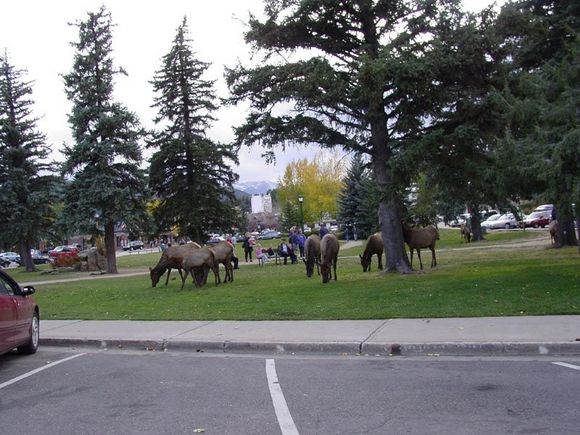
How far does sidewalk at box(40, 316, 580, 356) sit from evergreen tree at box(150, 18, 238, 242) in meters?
23.7

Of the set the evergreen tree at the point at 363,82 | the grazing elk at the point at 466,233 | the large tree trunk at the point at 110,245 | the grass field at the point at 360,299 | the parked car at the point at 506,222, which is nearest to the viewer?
the grass field at the point at 360,299

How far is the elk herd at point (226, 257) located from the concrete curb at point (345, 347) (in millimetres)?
7942

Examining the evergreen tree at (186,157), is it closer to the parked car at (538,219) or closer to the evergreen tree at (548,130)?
the evergreen tree at (548,130)

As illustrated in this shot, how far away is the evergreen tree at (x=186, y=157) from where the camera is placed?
35094 millimetres

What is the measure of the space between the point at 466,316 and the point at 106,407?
21.1 feet

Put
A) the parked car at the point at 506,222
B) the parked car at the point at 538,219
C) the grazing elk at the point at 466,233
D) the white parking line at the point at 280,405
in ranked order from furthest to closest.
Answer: the parked car at the point at 506,222, the parked car at the point at 538,219, the grazing elk at the point at 466,233, the white parking line at the point at 280,405

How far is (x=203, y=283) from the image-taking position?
752 inches

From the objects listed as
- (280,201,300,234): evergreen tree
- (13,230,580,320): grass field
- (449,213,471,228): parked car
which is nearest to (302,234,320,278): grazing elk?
(13,230,580,320): grass field

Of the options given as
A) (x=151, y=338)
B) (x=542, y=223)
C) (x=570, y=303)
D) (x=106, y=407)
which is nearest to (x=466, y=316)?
(x=570, y=303)

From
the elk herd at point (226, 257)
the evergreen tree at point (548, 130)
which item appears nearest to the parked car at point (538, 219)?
the elk herd at point (226, 257)

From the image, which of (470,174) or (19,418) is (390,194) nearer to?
(470,174)

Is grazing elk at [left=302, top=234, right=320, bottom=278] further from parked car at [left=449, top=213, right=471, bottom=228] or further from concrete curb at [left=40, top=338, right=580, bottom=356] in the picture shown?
parked car at [left=449, top=213, right=471, bottom=228]

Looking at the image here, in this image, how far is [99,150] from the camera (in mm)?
33281

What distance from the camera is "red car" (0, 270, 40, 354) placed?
855 centimetres
